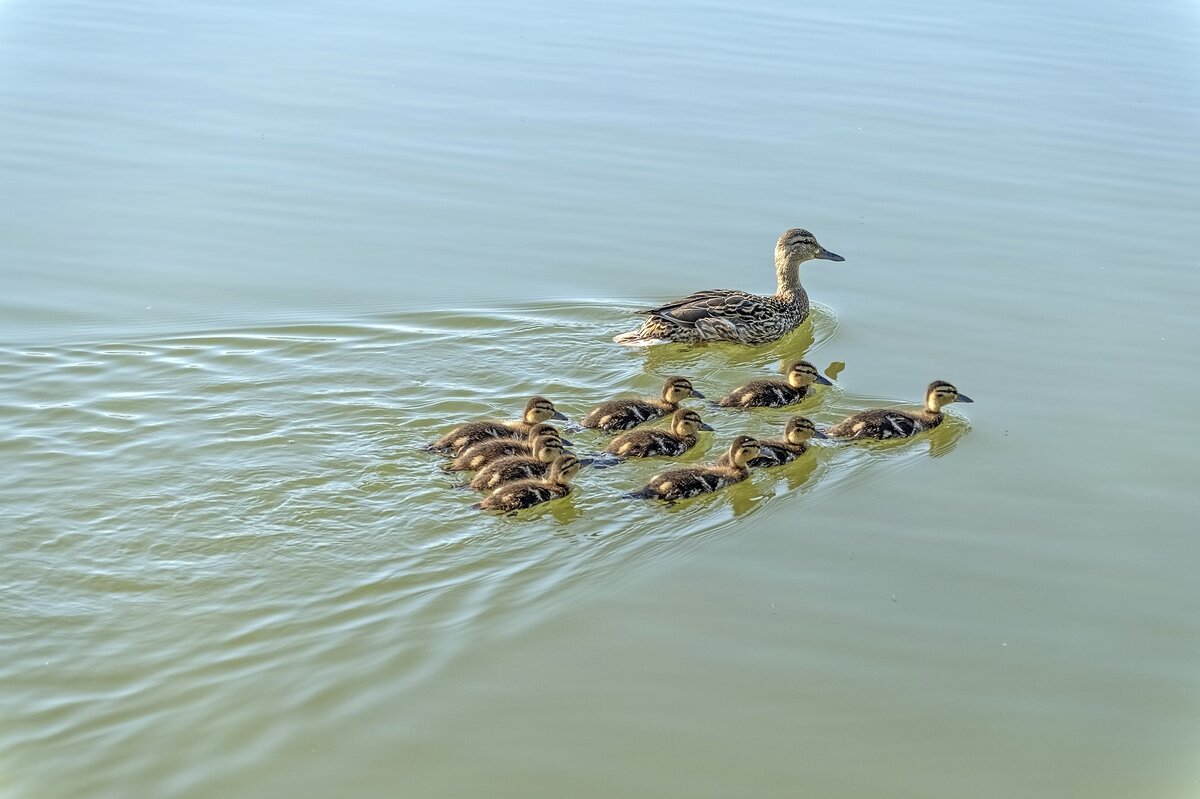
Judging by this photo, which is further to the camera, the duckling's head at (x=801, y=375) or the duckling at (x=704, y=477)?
the duckling's head at (x=801, y=375)

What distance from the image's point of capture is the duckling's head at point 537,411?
22.4 ft

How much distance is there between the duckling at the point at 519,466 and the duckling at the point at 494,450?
0.13 ft

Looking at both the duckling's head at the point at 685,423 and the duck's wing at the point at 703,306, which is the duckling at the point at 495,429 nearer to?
the duckling's head at the point at 685,423

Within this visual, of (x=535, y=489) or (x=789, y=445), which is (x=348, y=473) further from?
(x=789, y=445)

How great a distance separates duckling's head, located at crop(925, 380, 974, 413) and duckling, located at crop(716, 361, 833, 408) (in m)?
0.60

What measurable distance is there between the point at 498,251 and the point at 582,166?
160cm

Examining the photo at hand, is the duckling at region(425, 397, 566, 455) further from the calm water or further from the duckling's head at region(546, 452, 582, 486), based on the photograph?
the duckling's head at region(546, 452, 582, 486)

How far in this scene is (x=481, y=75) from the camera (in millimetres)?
12062

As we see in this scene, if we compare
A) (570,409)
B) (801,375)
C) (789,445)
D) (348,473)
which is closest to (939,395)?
(801,375)

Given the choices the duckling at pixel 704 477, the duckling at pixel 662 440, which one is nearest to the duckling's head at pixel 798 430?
the duckling at pixel 704 477

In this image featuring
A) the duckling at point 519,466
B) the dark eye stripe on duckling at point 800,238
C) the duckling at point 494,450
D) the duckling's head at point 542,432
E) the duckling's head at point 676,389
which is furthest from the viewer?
the dark eye stripe on duckling at point 800,238

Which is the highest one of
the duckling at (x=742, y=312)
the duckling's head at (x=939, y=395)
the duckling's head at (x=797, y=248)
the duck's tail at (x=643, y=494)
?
the duckling's head at (x=797, y=248)

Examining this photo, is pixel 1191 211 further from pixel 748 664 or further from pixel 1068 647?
pixel 748 664

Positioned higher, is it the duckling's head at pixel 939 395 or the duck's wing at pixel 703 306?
the duck's wing at pixel 703 306
